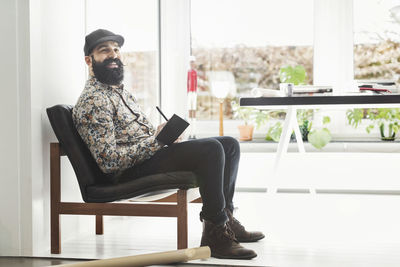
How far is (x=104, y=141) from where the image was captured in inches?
99.4

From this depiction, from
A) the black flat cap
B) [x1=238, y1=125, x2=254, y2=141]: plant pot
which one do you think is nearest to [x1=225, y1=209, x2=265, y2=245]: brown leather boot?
the black flat cap

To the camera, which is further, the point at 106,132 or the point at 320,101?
the point at 320,101

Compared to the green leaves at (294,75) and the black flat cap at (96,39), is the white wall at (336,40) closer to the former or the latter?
the green leaves at (294,75)

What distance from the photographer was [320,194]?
4.62 m

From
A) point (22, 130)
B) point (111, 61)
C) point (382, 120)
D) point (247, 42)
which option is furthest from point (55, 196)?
point (382, 120)

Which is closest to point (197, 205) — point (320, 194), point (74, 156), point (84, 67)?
point (320, 194)

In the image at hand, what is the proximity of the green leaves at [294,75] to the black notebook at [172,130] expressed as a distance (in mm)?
2347

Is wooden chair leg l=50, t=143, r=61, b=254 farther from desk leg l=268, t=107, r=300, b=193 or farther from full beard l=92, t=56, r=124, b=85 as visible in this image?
desk leg l=268, t=107, r=300, b=193

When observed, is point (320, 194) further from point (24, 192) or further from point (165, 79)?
point (24, 192)

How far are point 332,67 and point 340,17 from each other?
17.8 inches

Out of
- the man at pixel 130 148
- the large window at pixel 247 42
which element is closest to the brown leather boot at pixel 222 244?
the man at pixel 130 148

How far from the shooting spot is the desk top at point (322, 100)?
3.00m

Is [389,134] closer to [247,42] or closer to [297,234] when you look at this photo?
[247,42]

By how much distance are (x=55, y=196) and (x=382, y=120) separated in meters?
3.06
